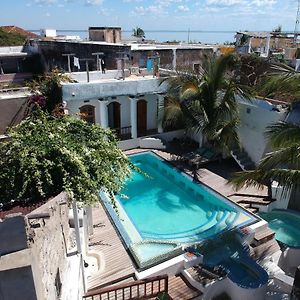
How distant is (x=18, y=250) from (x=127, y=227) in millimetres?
8221

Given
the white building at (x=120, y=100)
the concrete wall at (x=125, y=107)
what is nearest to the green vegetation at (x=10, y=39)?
the white building at (x=120, y=100)

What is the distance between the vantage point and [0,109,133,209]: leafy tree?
6.05m

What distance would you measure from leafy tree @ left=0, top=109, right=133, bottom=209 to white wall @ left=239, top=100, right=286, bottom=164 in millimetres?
11035

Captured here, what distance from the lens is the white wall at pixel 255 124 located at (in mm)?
16078

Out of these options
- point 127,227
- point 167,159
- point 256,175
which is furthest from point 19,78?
point 256,175

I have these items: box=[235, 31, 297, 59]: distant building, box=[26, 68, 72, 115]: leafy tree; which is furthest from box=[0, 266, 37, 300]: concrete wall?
box=[235, 31, 297, 59]: distant building

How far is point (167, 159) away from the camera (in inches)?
731

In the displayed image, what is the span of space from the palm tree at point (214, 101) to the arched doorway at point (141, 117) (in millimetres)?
4936

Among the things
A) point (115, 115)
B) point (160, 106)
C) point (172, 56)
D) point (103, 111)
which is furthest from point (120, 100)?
point (172, 56)

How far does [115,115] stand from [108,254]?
13.1 m

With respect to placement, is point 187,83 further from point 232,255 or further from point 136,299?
point 136,299

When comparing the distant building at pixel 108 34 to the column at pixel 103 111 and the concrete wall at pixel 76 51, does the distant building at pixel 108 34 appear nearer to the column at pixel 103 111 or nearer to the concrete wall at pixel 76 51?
the concrete wall at pixel 76 51

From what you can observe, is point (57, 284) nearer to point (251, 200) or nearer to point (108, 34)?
point (251, 200)

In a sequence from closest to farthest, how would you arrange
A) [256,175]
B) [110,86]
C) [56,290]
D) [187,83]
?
[56,290]
[256,175]
[187,83]
[110,86]
